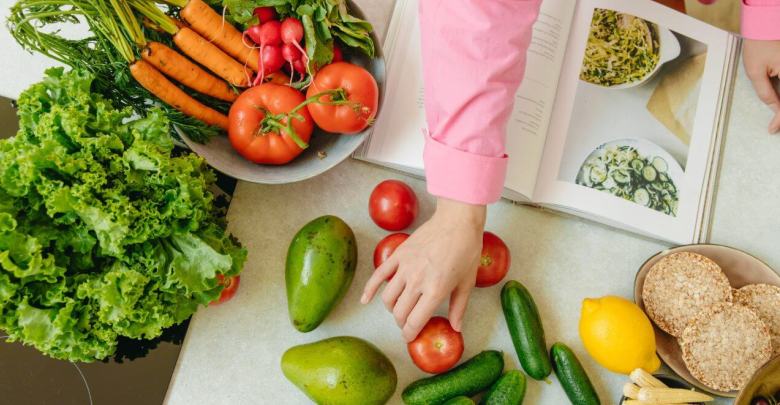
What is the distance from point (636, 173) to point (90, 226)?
2.56 ft

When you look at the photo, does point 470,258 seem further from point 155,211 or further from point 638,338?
point 155,211

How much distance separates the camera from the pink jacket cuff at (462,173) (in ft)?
2.60

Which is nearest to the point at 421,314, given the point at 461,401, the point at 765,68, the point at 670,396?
the point at 461,401

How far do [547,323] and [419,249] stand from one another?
0.84ft

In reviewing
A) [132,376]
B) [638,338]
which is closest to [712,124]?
[638,338]

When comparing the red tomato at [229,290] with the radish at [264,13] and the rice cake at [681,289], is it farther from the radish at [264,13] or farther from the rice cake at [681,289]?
the rice cake at [681,289]

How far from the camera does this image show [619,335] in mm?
824

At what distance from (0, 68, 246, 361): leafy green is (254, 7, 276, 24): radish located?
220 mm

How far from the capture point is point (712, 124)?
101cm

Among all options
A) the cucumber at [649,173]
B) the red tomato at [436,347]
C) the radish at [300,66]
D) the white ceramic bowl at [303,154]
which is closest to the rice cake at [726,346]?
the cucumber at [649,173]

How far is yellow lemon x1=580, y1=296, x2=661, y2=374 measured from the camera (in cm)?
83

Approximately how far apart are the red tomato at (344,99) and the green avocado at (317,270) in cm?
14

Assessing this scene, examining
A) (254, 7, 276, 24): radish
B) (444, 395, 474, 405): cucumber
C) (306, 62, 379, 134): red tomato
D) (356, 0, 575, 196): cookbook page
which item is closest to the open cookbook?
(356, 0, 575, 196): cookbook page

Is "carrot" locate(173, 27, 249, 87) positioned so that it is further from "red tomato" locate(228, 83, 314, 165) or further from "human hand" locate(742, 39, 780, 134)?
"human hand" locate(742, 39, 780, 134)
